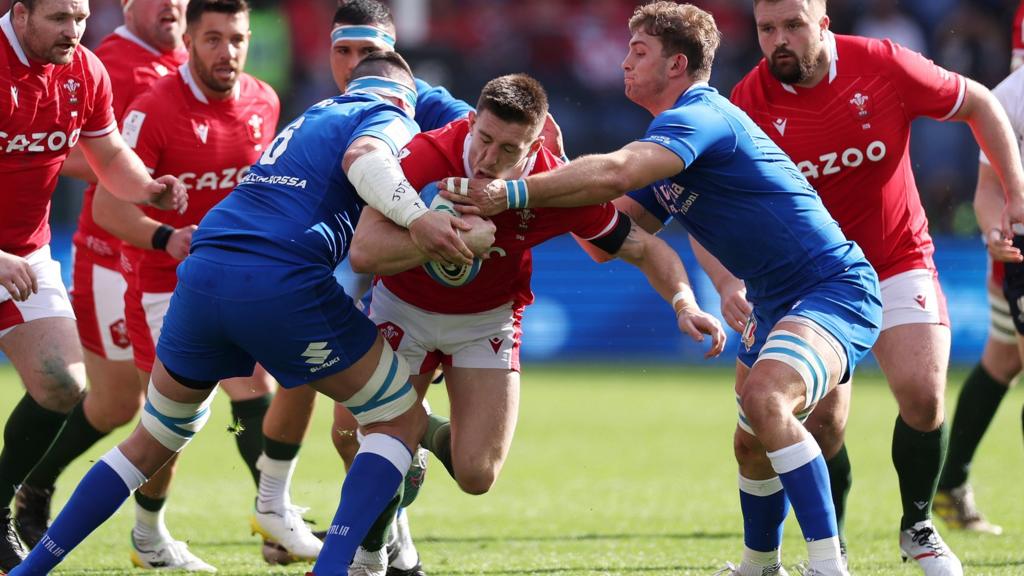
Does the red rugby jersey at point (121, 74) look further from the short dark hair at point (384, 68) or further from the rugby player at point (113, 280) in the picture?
the short dark hair at point (384, 68)

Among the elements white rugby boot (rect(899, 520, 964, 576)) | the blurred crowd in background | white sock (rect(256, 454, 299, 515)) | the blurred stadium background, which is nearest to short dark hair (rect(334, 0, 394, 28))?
white sock (rect(256, 454, 299, 515))

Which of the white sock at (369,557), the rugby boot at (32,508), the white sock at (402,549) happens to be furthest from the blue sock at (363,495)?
the rugby boot at (32,508)

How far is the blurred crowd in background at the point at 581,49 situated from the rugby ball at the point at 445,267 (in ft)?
40.8

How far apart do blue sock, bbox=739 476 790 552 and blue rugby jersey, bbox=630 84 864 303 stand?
36.6 inches

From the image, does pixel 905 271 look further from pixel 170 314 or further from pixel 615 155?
pixel 170 314

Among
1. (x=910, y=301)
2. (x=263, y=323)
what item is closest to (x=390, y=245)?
(x=263, y=323)

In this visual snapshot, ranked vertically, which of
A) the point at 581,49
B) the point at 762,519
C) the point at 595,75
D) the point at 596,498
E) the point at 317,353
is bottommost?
the point at 595,75

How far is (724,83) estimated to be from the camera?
18016mm

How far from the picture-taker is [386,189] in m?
4.95

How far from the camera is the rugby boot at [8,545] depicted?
612cm

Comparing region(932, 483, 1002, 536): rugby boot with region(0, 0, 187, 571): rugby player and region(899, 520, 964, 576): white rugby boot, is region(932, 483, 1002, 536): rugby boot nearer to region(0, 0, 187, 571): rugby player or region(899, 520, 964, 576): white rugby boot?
region(899, 520, 964, 576): white rugby boot

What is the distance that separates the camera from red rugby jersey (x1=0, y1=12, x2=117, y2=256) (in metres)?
5.94

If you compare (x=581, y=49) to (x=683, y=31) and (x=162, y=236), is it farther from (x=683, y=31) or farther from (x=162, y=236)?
(x=683, y=31)

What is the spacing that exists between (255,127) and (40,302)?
1.66 meters
